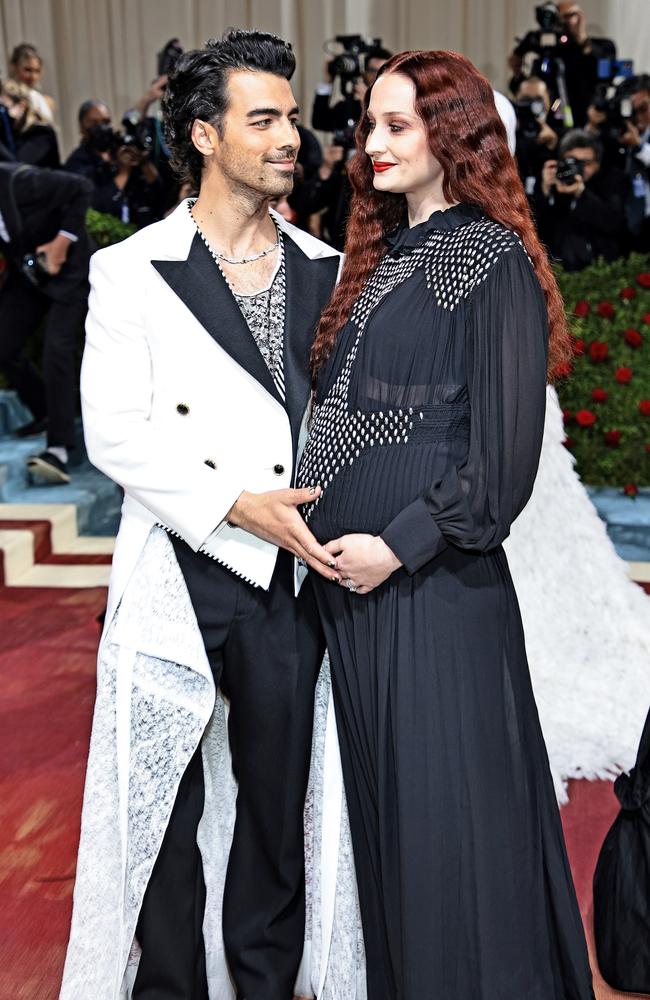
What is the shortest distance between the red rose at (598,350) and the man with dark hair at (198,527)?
3.85 meters

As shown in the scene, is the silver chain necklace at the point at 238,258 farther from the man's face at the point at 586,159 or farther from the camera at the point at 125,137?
the camera at the point at 125,137

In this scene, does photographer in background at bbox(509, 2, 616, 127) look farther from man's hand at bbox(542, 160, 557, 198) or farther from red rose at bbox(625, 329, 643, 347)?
red rose at bbox(625, 329, 643, 347)

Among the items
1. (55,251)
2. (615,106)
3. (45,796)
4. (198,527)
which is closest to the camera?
(198,527)

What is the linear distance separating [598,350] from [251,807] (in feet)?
13.6

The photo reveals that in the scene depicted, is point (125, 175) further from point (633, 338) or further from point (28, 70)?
point (633, 338)

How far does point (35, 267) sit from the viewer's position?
20.6ft

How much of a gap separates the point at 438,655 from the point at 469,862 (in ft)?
1.10

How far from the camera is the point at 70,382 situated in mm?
6363

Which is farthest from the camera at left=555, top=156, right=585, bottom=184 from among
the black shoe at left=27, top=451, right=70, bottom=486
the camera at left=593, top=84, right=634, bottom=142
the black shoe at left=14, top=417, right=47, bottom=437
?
the black shoe at left=14, top=417, right=47, bottom=437

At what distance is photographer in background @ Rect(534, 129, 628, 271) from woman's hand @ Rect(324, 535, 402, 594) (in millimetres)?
4688

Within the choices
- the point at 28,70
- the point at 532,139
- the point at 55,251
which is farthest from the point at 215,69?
the point at 28,70

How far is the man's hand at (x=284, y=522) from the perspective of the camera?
75.3 inches

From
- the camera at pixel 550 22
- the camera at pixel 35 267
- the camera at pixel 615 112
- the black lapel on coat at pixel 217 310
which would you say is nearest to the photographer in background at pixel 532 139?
the camera at pixel 615 112

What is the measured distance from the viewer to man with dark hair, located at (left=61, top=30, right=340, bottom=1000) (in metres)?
2.05
